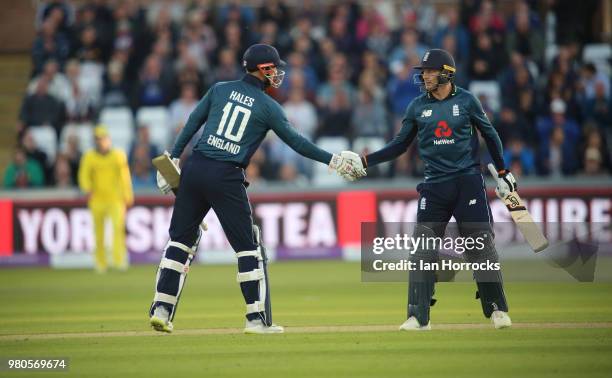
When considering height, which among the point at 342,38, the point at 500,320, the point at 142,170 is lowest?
the point at 500,320

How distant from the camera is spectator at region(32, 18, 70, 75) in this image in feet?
79.2

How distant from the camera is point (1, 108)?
84.5 feet

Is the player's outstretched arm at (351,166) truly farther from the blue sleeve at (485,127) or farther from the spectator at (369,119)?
the spectator at (369,119)

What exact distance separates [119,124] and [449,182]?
13.5 meters

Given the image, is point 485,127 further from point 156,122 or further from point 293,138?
point 156,122

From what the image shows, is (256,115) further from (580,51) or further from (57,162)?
(580,51)

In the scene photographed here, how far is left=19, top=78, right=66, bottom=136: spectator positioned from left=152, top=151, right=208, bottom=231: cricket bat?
42.2 feet

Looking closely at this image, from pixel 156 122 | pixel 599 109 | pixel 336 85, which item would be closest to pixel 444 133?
pixel 336 85

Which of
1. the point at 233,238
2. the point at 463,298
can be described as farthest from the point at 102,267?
the point at 233,238

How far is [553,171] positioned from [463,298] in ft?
26.6

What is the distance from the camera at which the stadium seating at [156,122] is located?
74.6 ft

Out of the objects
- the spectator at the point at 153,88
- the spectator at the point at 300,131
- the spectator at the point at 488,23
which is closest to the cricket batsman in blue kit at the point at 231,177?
the spectator at the point at 300,131

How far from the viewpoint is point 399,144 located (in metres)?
11.1

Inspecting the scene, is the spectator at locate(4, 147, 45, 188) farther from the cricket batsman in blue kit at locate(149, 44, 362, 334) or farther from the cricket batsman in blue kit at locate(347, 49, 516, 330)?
the cricket batsman in blue kit at locate(347, 49, 516, 330)
